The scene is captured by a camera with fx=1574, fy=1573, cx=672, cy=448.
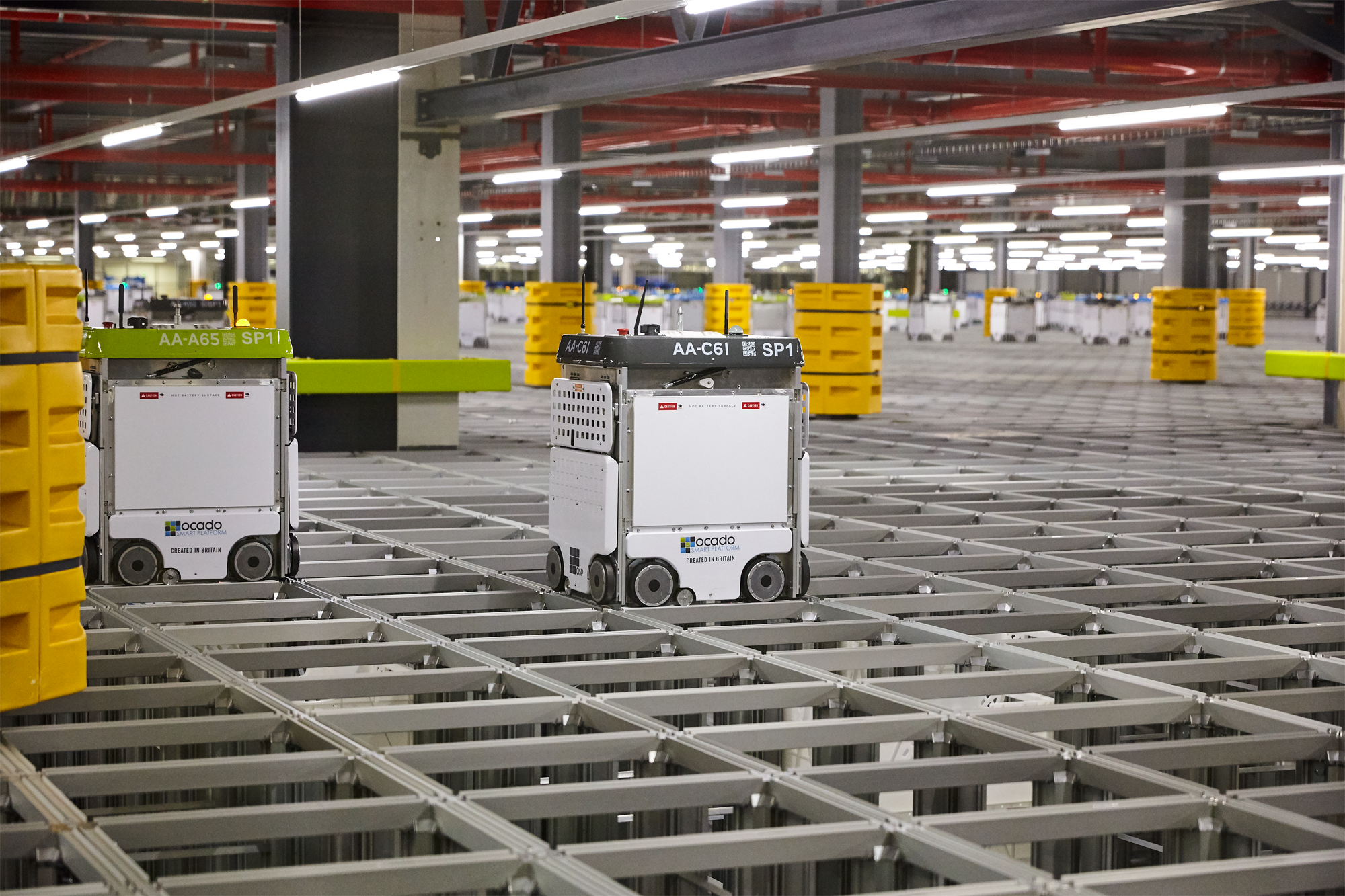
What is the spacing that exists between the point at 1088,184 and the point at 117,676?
1205 inches

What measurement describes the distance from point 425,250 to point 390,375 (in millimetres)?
1326

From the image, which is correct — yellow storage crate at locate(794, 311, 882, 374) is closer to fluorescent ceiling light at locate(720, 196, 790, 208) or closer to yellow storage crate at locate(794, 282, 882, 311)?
yellow storage crate at locate(794, 282, 882, 311)

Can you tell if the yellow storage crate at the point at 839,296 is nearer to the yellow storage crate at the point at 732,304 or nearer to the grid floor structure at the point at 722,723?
the grid floor structure at the point at 722,723

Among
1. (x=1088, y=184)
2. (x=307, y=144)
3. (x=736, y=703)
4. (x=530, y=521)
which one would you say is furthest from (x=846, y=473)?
(x=1088, y=184)

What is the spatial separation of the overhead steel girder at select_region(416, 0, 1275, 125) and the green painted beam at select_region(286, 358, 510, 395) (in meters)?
2.45

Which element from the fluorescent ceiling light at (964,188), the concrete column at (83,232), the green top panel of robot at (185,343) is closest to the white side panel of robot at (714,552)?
the green top panel of robot at (185,343)

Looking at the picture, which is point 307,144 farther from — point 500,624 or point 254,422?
point 500,624

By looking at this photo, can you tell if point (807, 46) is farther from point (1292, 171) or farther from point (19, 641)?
point (1292, 171)

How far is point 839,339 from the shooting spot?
20.2m

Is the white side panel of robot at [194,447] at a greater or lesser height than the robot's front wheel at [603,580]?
greater

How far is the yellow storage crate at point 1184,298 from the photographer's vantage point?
29.6 meters

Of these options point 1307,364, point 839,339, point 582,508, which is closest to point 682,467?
point 582,508

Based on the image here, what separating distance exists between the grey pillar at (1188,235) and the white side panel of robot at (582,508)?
23.5 m

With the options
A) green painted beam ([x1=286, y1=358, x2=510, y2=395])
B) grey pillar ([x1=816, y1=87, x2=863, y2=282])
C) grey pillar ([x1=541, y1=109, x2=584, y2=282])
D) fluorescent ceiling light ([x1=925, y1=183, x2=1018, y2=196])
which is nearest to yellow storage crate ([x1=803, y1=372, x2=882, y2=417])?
grey pillar ([x1=816, y1=87, x2=863, y2=282])
